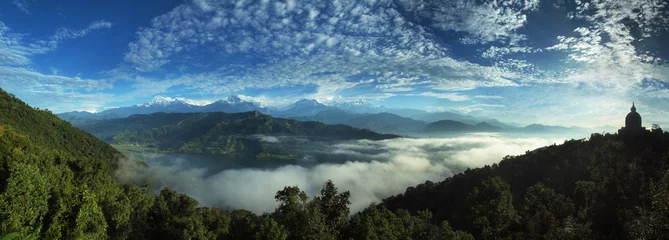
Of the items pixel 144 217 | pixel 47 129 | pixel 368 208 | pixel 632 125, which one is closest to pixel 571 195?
pixel 632 125

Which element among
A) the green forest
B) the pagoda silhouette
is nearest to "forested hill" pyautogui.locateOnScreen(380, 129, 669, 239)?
the green forest

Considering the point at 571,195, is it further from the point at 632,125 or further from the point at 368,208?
the point at 368,208

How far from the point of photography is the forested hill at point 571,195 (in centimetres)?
3717

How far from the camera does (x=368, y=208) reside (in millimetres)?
64312

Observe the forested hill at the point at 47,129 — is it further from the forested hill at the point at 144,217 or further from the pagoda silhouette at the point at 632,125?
the pagoda silhouette at the point at 632,125

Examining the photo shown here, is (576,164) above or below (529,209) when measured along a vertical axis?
above

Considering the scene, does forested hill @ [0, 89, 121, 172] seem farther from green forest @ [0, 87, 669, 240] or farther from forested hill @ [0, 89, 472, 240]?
forested hill @ [0, 89, 472, 240]

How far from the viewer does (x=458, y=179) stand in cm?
13312

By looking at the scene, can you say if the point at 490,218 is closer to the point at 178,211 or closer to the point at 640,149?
the point at 178,211

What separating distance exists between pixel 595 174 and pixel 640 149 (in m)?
34.0

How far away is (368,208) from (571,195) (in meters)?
60.3

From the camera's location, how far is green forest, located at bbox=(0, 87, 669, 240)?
112 ft

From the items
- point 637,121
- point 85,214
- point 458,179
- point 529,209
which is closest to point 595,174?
point 529,209

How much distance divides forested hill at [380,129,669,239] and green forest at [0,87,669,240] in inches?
9.1
